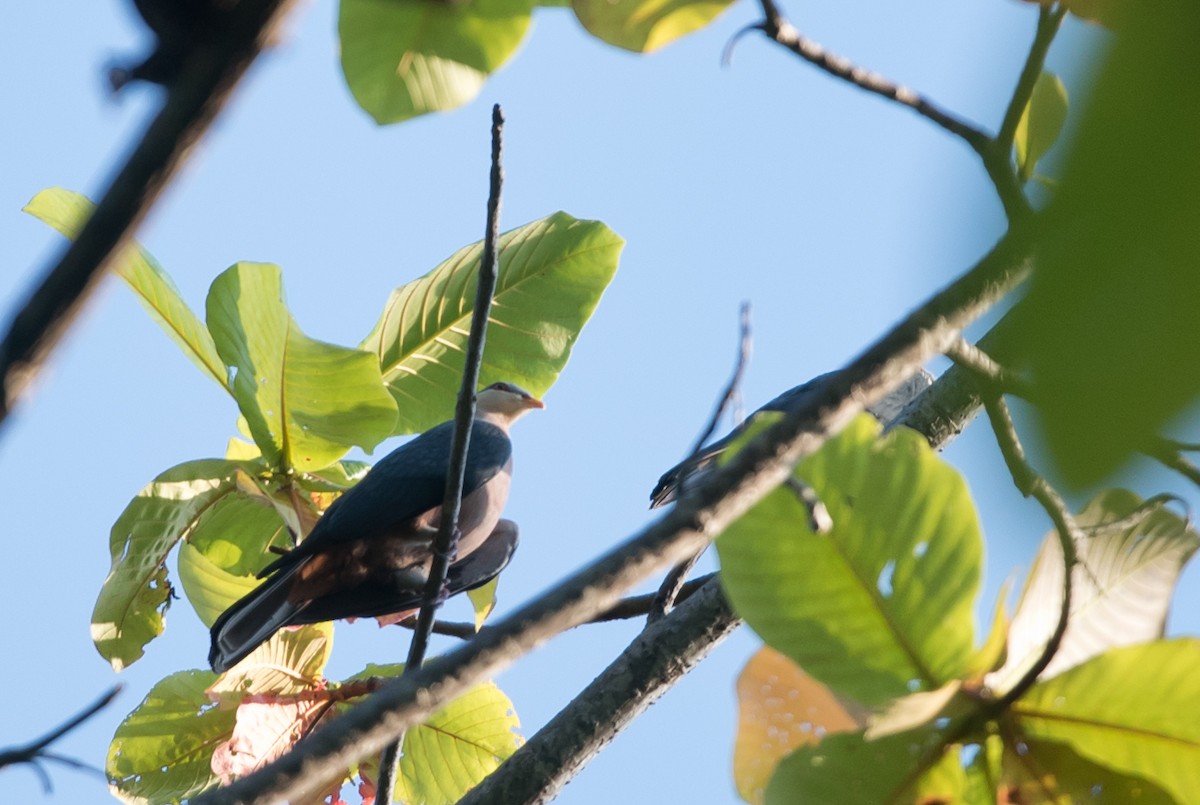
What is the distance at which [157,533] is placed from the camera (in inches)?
120

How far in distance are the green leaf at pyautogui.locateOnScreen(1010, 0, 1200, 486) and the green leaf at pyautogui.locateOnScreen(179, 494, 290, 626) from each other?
302cm

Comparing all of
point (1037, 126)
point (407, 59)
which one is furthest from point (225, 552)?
point (1037, 126)

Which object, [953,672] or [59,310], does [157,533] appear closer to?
[953,672]

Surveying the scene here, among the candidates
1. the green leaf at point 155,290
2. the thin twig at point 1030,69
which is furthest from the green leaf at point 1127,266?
the green leaf at point 155,290

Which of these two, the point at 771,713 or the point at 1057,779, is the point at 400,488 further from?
the point at 1057,779

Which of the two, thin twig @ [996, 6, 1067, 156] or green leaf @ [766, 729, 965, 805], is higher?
thin twig @ [996, 6, 1067, 156]

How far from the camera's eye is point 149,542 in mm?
3055

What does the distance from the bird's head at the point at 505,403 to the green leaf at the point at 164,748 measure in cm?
252

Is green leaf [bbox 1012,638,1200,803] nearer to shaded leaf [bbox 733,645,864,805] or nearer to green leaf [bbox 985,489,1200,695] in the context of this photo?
green leaf [bbox 985,489,1200,695]

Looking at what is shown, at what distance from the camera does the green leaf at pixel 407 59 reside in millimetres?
1215

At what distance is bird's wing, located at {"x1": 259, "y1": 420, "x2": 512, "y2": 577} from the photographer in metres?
3.43

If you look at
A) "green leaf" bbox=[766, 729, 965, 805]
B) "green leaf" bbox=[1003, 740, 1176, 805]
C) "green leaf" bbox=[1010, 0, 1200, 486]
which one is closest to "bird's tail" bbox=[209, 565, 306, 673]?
"green leaf" bbox=[766, 729, 965, 805]

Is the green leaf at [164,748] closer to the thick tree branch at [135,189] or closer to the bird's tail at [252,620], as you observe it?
the bird's tail at [252,620]

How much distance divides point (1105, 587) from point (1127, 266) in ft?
3.96
